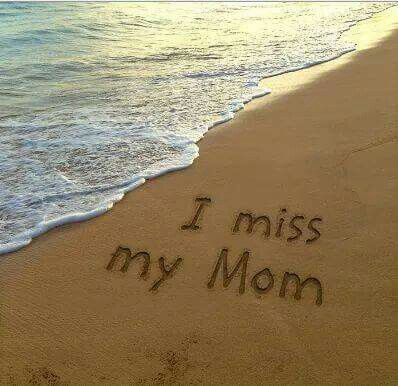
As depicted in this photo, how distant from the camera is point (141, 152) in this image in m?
4.60

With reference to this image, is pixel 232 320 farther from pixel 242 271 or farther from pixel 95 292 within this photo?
pixel 95 292

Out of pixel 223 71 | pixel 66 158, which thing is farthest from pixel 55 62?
pixel 66 158

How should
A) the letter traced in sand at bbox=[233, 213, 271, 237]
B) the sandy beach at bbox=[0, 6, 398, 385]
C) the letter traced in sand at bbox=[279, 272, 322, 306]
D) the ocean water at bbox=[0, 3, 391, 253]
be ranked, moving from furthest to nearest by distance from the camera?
the ocean water at bbox=[0, 3, 391, 253]
the letter traced in sand at bbox=[233, 213, 271, 237]
the letter traced in sand at bbox=[279, 272, 322, 306]
the sandy beach at bbox=[0, 6, 398, 385]

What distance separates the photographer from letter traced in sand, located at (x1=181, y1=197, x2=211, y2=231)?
11.4 feet

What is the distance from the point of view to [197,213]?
11.8ft

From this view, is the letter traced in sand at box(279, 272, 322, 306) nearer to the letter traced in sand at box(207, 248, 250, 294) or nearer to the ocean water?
the letter traced in sand at box(207, 248, 250, 294)

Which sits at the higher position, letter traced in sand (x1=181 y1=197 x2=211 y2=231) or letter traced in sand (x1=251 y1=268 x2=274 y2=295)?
letter traced in sand (x1=181 y1=197 x2=211 y2=231)

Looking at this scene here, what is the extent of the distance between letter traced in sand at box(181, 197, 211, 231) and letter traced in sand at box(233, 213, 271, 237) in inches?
11.6

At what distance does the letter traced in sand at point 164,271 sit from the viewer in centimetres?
295

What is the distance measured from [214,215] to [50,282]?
1277 millimetres

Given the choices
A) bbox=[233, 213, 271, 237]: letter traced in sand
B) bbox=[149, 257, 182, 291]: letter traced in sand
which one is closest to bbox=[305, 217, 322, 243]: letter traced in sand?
bbox=[233, 213, 271, 237]: letter traced in sand

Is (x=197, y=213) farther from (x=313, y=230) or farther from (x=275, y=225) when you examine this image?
(x=313, y=230)

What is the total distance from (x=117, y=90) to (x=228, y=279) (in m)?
4.45

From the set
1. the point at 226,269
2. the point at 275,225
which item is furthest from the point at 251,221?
the point at 226,269
